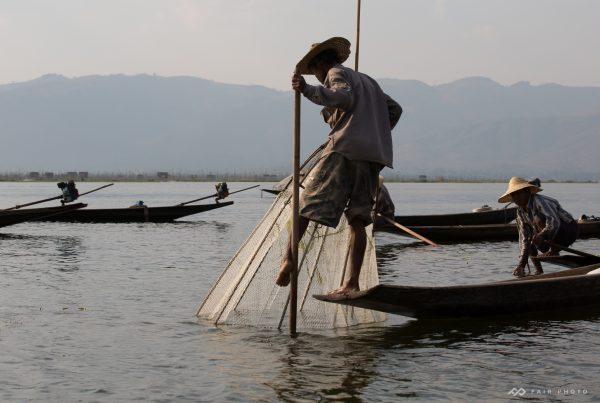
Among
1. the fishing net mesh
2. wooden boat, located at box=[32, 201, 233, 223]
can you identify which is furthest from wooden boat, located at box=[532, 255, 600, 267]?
wooden boat, located at box=[32, 201, 233, 223]

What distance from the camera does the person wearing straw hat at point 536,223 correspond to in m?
10.1

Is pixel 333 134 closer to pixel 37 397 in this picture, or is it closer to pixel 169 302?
pixel 37 397

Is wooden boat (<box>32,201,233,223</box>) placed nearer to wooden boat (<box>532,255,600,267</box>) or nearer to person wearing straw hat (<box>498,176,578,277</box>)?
person wearing straw hat (<box>498,176,578,277</box>)

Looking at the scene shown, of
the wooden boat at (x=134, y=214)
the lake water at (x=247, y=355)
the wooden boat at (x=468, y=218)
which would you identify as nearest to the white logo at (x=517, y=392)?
the lake water at (x=247, y=355)

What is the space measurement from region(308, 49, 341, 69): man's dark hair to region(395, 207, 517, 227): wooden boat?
13.9m

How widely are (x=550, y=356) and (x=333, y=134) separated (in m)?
2.39

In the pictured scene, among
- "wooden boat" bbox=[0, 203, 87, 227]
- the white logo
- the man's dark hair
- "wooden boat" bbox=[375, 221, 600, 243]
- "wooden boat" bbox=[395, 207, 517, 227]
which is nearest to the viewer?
the white logo

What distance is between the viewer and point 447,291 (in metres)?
7.52

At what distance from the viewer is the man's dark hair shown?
711 centimetres

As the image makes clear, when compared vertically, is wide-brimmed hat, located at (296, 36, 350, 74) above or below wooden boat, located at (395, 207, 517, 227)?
above

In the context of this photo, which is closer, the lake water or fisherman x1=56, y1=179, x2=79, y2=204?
the lake water

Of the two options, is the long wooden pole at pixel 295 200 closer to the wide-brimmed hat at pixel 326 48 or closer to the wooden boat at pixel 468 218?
the wide-brimmed hat at pixel 326 48

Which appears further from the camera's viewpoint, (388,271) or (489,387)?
(388,271)

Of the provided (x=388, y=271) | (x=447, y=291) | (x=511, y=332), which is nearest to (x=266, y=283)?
(x=447, y=291)
